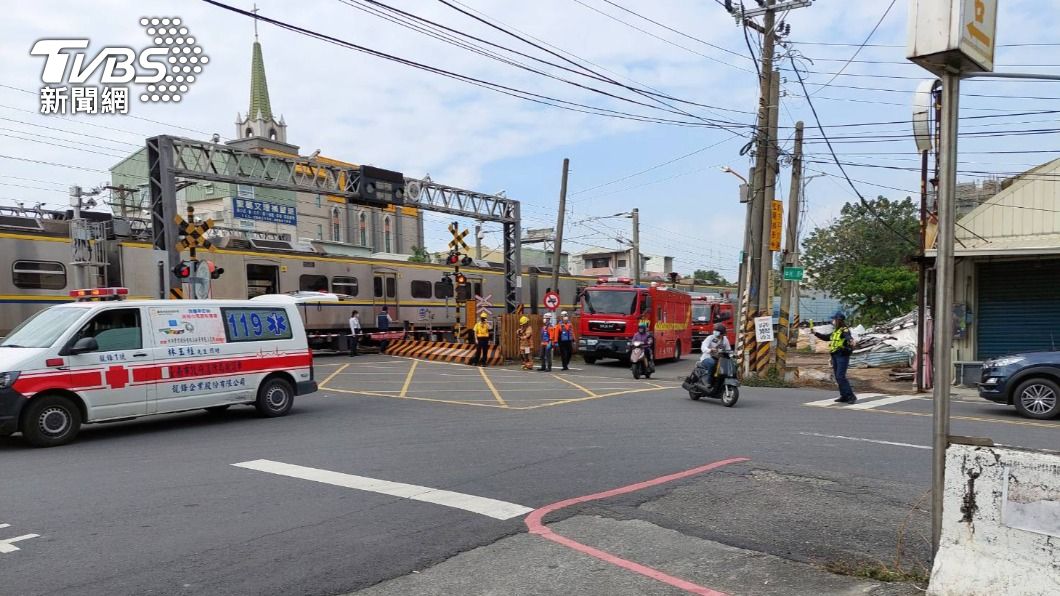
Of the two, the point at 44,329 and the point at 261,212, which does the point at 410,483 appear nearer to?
the point at 44,329

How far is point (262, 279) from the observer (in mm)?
24594

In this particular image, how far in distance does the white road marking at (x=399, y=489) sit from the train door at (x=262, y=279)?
679 inches

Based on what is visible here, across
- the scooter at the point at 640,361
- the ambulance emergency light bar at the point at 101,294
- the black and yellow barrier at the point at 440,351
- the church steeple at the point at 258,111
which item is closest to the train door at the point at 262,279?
the black and yellow barrier at the point at 440,351

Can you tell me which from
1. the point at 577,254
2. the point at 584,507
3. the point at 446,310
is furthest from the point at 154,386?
the point at 577,254

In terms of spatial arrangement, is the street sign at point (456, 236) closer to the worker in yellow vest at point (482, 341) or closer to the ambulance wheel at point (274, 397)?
the worker in yellow vest at point (482, 341)

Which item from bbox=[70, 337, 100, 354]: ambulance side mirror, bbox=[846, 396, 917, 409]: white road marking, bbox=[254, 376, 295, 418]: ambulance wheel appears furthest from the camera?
bbox=[846, 396, 917, 409]: white road marking

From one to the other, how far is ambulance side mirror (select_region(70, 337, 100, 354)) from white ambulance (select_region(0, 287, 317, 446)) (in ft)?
0.04

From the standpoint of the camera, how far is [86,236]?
1641 cm

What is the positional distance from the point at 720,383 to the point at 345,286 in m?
17.3

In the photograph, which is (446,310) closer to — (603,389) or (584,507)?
(603,389)

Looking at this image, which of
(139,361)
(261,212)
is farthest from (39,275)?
(261,212)

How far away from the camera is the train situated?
1841 cm

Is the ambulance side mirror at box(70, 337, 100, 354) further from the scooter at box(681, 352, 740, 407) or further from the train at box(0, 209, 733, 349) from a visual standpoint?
the scooter at box(681, 352, 740, 407)

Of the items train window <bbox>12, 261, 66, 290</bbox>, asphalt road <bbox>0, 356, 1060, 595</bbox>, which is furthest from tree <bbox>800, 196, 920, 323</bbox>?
train window <bbox>12, 261, 66, 290</bbox>
